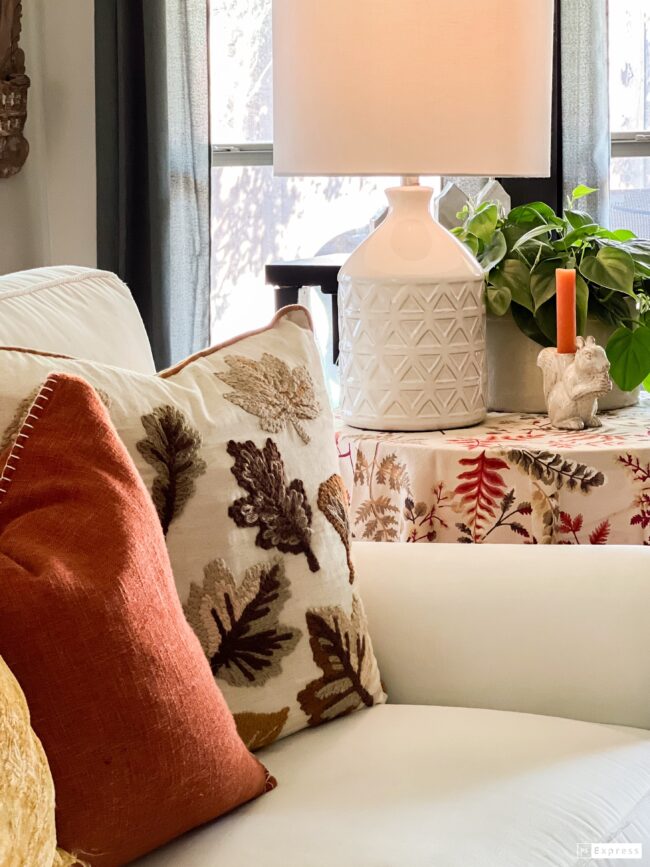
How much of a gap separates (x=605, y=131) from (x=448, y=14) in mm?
1191

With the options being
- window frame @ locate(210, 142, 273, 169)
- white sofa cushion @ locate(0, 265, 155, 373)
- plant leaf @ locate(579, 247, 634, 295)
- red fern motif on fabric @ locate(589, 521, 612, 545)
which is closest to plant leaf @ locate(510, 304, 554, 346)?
plant leaf @ locate(579, 247, 634, 295)

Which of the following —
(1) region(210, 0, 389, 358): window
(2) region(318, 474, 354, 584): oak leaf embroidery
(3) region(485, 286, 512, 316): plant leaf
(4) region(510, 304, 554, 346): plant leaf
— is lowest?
(2) region(318, 474, 354, 584): oak leaf embroidery

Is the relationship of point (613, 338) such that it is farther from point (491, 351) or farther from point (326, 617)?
point (326, 617)

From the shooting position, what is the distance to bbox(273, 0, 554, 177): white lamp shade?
1450mm

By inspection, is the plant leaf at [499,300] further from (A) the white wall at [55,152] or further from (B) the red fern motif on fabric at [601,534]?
(A) the white wall at [55,152]

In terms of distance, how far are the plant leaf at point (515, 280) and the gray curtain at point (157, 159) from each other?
51.5 inches

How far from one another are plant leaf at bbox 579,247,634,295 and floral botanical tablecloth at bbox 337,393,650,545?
0.71ft

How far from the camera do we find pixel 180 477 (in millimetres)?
922

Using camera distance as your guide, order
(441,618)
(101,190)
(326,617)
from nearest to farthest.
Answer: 1. (326,617)
2. (441,618)
3. (101,190)

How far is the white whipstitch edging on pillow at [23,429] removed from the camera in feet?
2.47

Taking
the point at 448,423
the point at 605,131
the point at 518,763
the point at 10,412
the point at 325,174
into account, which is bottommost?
the point at 518,763

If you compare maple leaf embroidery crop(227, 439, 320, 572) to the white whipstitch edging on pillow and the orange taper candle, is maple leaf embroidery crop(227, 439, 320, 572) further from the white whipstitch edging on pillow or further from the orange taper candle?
the orange taper candle

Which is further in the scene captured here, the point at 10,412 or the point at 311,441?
the point at 311,441

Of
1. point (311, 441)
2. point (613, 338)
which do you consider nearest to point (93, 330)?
point (311, 441)
